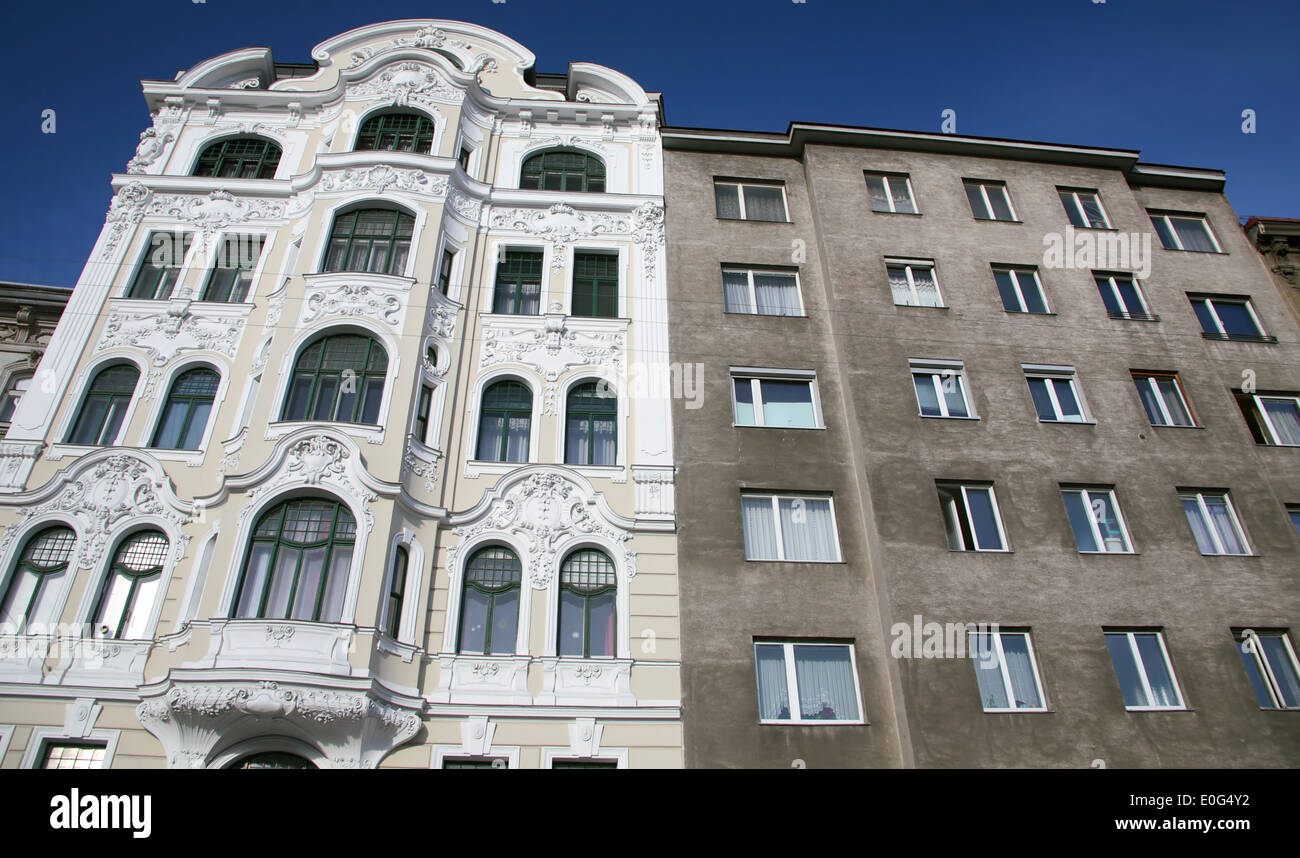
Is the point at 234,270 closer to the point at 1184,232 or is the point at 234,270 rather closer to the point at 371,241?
the point at 371,241

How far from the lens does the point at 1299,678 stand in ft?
54.1

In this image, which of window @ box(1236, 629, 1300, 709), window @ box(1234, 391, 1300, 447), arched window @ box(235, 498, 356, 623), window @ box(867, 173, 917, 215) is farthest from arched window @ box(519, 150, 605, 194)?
window @ box(1236, 629, 1300, 709)

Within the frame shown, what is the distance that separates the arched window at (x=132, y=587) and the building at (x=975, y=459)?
33.9ft

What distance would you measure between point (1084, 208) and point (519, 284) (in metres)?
16.3

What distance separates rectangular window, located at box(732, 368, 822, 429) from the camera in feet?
63.9

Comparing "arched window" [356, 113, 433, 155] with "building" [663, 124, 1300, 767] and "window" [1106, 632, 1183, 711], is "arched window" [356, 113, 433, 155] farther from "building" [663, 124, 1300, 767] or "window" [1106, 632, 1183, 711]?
"window" [1106, 632, 1183, 711]

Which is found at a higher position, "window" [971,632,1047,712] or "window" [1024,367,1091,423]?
"window" [1024,367,1091,423]

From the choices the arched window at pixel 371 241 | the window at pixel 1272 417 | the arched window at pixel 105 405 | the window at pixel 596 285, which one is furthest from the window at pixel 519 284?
the window at pixel 1272 417

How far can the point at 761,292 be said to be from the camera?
21828mm

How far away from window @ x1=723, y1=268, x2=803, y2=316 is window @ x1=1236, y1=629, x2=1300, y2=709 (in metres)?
11.8

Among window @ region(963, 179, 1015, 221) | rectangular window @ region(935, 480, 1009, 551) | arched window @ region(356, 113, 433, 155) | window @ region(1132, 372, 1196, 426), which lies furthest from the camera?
window @ region(963, 179, 1015, 221)

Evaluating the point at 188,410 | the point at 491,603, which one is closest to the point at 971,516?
the point at 491,603

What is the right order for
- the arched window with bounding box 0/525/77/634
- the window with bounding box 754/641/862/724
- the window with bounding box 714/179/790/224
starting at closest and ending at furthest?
the window with bounding box 754/641/862/724
the arched window with bounding box 0/525/77/634
the window with bounding box 714/179/790/224

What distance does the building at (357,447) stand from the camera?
14.8 meters
